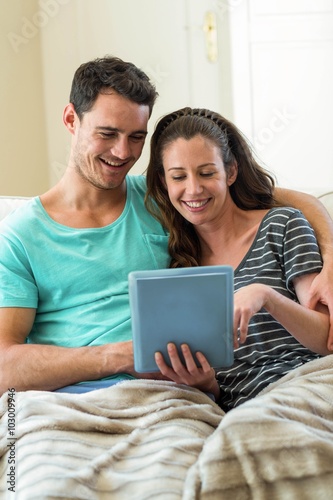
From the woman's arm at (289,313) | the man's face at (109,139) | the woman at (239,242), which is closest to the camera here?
the woman's arm at (289,313)

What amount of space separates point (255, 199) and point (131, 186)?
0.32m

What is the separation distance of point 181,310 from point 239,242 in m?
0.49

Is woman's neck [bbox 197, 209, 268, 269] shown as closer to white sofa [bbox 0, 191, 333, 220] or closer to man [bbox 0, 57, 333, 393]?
man [bbox 0, 57, 333, 393]

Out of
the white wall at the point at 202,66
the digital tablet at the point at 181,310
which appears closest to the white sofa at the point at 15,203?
the digital tablet at the point at 181,310

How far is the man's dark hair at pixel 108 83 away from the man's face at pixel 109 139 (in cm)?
2

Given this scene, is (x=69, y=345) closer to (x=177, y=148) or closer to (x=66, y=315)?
(x=66, y=315)

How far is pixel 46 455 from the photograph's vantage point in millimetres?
1362

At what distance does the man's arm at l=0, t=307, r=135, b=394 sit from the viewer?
1.68 m

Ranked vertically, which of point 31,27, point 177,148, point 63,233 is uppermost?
point 31,27

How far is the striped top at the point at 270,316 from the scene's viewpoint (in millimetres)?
1709

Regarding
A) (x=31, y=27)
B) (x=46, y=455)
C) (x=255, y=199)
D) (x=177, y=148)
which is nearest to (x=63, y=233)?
(x=177, y=148)

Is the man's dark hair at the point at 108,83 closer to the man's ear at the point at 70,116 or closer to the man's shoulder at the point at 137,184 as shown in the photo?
the man's ear at the point at 70,116

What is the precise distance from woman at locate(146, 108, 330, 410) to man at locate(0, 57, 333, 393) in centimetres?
7

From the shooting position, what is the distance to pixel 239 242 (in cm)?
188
